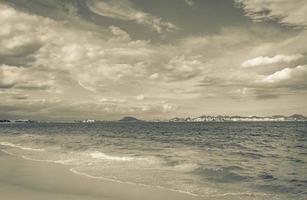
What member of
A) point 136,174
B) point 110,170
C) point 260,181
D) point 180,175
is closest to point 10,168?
point 110,170

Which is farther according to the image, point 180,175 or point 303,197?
point 180,175

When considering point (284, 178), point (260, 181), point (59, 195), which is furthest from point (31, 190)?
point (284, 178)

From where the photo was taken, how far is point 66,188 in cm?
1471

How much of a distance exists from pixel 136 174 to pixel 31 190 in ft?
21.4

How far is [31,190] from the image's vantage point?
14242 mm

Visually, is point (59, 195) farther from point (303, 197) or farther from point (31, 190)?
point (303, 197)

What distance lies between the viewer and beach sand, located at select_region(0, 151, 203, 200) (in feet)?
43.7

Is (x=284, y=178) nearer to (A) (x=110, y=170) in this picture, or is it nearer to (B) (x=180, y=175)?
(B) (x=180, y=175)

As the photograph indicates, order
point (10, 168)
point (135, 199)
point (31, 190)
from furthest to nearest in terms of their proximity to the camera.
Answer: point (10, 168) < point (31, 190) < point (135, 199)

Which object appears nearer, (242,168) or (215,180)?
(215,180)

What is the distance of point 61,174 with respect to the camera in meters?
18.6

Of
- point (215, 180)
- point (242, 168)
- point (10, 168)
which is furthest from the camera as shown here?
point (242, 168)

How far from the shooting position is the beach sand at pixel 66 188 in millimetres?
13305

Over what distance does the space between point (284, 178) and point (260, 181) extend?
2.22 meters
